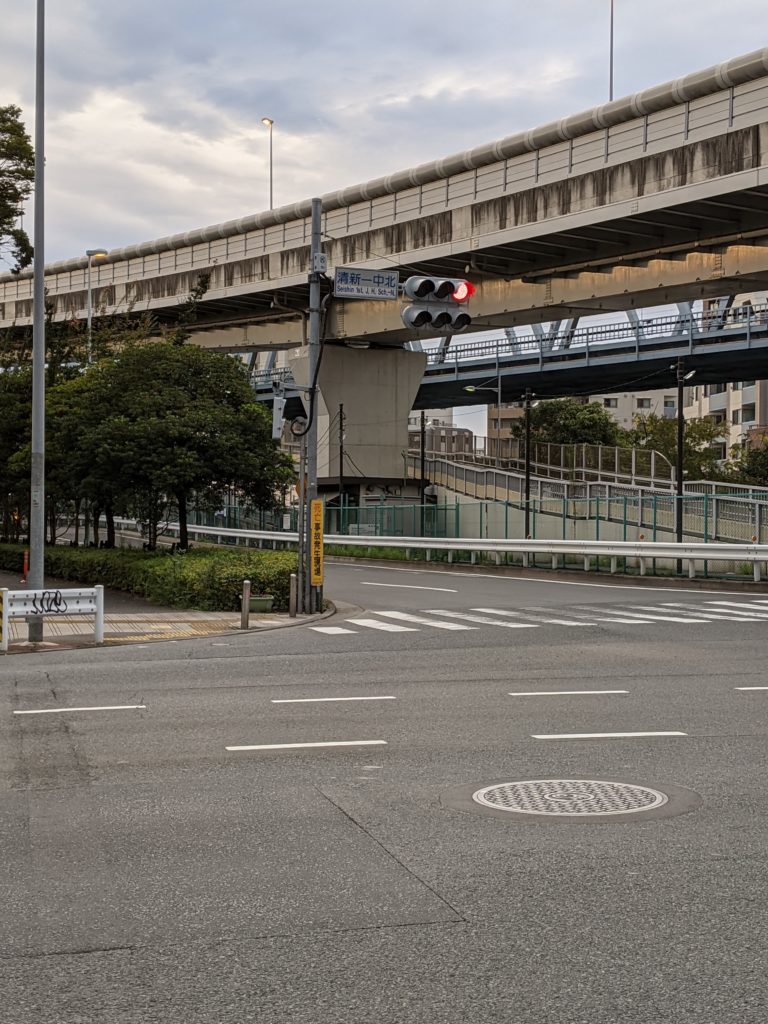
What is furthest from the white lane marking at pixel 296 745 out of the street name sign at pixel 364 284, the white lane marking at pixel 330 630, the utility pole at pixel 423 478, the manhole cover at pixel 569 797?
the utility pole at pixel 423 478

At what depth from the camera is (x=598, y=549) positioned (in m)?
33.8

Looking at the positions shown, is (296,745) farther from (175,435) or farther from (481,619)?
(175,435)

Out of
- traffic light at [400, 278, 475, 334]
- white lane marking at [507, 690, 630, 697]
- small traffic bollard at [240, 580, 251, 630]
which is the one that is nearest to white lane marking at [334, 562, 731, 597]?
traffic light at [400, 278, 475, 334]

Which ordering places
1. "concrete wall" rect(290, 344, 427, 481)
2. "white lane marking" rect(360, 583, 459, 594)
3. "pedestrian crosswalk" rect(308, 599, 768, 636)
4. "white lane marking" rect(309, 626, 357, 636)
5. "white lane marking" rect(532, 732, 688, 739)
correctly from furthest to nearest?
1. "concrete wall" rect(290, 344, 427, 481)
2. "white lane marking" rect(360, 583, 459, 594)
3. "pedestrian crosswalk" rect(308, 599, 768, 636)
4. "white lane marking" rect(309, 626, 357, 636)
5. "white lane marking" rect(532, 732, 688, 739)

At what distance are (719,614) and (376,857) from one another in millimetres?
17292

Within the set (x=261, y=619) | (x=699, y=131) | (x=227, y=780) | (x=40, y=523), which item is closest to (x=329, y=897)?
(x=227, y=780)

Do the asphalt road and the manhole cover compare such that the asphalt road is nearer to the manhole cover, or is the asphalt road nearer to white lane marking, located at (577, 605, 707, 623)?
the manhole cover

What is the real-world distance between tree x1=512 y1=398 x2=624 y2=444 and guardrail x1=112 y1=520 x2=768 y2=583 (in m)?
41.4

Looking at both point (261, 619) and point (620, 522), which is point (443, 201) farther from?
point (261, 619)

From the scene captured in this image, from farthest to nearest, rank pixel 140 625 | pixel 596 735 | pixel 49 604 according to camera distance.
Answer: pixel 140 625 < pixel 49 604 < pixel 596 735

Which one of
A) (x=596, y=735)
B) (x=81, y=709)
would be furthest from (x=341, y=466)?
(x=596, y=735)

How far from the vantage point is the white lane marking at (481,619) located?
2025 centimetres

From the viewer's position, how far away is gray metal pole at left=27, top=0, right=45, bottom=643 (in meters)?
19.9

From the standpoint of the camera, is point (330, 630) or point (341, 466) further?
point (341, 466)
